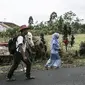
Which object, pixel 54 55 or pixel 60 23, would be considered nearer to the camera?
pixel 54 55

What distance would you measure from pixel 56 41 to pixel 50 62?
3.35 feet

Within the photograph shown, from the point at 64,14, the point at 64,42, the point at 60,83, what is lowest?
the point at 60,83

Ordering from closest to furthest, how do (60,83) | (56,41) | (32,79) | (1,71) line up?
(60,83)
(32,79)
(1,71)
(56,41)

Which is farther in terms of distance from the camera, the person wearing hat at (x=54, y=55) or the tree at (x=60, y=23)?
the tree at (x=60, y=23)

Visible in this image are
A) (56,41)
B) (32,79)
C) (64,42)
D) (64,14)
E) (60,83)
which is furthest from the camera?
(64,14)

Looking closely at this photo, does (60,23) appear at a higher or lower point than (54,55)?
higher

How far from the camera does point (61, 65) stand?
16.0 metres

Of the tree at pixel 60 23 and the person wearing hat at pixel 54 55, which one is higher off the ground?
the tree at pixel 60 23

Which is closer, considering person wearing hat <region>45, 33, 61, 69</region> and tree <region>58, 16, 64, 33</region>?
person wearing hat <region>45, 33, 61, 69</region>

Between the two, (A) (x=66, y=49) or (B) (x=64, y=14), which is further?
(B) (x=64, y=14)

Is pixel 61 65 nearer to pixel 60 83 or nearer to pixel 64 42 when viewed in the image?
pixel 64 42

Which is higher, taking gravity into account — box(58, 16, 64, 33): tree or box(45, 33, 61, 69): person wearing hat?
box(58, 16, 64, 33): tree

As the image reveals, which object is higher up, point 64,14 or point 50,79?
point 64,14

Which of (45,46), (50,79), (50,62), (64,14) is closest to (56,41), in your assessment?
(50,62)
